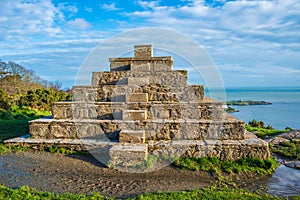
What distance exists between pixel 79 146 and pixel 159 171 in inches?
97.0

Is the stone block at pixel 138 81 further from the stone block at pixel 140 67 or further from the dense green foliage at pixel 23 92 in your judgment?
the dense green foliage at pixel 23 92

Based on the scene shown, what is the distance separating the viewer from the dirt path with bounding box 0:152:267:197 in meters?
4.47

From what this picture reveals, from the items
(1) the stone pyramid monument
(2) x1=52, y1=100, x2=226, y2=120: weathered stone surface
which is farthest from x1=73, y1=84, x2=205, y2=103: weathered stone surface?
(2) x1=52, y1=100, x2=226, y2=120: weathered stone surface

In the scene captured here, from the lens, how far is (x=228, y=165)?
227 inches

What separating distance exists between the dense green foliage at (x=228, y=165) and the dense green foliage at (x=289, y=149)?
5.70 ft

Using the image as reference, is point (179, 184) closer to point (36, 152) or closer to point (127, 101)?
point (127, 101)

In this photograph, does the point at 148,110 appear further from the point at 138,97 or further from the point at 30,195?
the point at 30,195

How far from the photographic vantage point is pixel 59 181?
4.73m

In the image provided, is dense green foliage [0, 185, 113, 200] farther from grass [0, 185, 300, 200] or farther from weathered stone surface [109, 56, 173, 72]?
weathered stone surface [109, 56, 173, 72]

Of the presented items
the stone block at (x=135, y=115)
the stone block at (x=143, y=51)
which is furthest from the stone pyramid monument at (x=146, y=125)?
the stone block at (x=143, y=51)

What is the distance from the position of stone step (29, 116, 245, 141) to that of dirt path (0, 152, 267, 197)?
95cm

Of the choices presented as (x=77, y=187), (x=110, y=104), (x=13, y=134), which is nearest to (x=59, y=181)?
(x=77, y=187)

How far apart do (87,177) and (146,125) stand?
7.47 ft

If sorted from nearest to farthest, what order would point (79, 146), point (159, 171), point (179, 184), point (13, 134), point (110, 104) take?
point (179, 184)
point (159, 171)
point (79, 146)
point (110, 104)
point (13, 134)
